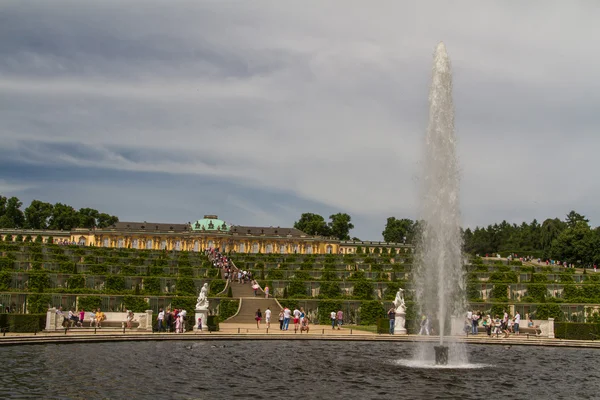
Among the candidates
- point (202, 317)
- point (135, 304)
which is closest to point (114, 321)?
point (202, 317)

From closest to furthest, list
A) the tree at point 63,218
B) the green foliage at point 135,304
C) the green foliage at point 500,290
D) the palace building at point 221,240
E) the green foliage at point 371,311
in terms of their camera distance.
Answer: the green foliage at point 135,304 < the green foliage at point 371,311 < the green foliage at point 500,290 < the palace building at point 221,240 < the tree at point 63,218

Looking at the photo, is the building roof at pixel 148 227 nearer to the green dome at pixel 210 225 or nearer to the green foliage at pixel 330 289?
the green dome at pixel 210 225

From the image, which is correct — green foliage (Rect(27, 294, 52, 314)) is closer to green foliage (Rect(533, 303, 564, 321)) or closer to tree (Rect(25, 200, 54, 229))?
green foliage (Rect(533, 303, 564, 321))

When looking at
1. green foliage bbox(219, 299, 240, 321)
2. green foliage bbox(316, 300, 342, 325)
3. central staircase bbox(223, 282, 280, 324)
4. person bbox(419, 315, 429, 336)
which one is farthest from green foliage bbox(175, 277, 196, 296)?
person bbox(419, 315, 429, 336)

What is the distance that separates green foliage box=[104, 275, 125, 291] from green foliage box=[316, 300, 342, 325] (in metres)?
18.2

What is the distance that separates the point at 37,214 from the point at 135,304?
132169 mm

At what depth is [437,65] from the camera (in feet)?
106

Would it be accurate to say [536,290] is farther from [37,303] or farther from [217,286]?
[37,303]

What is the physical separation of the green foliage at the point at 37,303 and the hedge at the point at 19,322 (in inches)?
435

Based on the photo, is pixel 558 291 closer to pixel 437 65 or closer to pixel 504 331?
pixel 504 331

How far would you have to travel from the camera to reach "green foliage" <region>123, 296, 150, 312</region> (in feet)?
164

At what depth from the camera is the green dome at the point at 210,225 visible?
162 m

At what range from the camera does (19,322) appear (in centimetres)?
3528

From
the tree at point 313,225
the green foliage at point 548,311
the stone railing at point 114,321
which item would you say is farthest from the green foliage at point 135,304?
the tree at point 313,225
